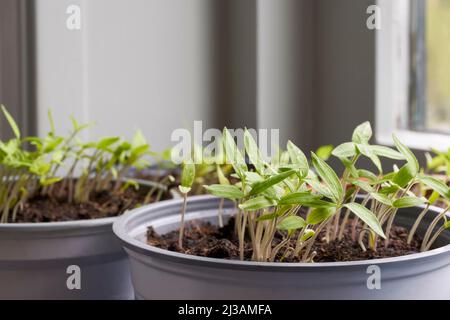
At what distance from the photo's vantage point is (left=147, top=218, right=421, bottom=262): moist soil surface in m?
0.82

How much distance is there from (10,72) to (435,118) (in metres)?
0.92

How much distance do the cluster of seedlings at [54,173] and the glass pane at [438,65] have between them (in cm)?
64

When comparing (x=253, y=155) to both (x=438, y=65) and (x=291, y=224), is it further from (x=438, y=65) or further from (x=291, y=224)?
(x=438, y=65)

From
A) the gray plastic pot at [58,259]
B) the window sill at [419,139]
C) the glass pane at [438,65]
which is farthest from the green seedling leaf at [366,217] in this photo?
the glass pane at [438,65]

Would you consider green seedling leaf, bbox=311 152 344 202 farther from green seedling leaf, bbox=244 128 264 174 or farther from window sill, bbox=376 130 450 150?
window sill, bbox=376 130 450 150

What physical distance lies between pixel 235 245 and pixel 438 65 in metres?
0.80

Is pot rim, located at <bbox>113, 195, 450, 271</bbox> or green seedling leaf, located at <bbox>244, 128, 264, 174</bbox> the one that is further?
green seedling leaf, located at <bbox>244, 128, 264, 174</bbox>

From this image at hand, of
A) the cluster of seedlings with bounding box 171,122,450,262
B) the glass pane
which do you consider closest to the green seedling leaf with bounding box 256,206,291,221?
the cluster of seedlings with bounding box 171,122,450,262

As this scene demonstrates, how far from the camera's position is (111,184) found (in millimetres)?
1357

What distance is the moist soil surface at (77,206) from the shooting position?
1120mm

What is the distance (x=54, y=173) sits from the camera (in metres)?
1.24

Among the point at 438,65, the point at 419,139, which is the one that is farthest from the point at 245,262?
the point at 438,65

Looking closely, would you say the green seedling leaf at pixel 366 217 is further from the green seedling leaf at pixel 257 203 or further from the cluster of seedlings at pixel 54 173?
the cluster of seedlings at pixel 54 173

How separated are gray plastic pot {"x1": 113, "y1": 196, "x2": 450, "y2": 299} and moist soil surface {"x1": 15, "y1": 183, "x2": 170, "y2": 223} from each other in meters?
0.37
